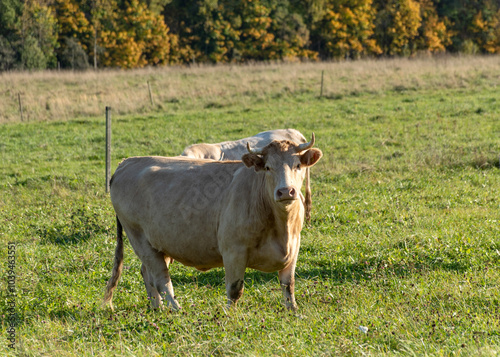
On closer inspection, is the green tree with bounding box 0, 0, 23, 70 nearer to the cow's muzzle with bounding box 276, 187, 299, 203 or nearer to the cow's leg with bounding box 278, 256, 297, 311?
the cow's leg with bounding box 278, 256, 297, 311

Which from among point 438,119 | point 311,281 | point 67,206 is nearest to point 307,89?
point 438,119

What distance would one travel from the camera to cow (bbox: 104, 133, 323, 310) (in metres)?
5.52

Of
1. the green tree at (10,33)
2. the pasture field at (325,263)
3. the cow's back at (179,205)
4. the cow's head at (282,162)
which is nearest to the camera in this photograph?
the pasture field at (325,263)

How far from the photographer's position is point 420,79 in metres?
A: 27.7

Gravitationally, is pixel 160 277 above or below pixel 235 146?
below

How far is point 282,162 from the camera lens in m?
5.33

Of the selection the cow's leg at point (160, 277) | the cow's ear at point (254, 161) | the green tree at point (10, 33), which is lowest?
the cow's leg at point (160, 277)

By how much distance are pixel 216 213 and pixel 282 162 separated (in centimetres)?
109

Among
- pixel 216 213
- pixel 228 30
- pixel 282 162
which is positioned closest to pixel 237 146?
pixel 216 213

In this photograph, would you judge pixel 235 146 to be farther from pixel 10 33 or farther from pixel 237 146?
pixel 10 33

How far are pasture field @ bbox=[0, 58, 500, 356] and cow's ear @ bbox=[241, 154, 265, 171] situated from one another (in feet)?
4.86

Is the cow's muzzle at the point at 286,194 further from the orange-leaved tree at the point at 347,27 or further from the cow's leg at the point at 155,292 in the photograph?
the orange-leaved tree at the point at 347,27

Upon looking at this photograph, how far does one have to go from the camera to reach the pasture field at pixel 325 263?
188 inches

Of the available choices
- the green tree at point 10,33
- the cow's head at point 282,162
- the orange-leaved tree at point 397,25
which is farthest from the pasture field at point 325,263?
the orange-leaved tree at point 397,25
